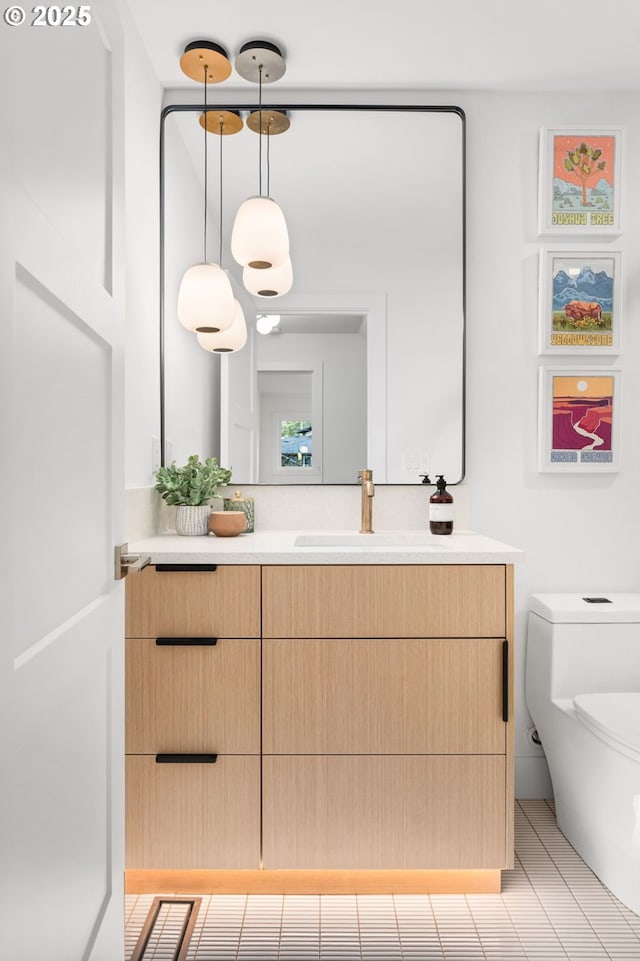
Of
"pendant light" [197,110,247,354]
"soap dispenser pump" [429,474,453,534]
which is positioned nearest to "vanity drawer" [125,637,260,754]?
"soap dispenser pump" [429,474,453,534]

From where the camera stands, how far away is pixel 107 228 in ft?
3.48

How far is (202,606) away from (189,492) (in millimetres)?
457

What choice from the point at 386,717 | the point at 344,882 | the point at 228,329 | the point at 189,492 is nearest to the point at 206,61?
the point at 228,329

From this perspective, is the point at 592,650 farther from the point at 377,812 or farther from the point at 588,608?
the point at 377,812

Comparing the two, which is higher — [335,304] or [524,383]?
[335,304]

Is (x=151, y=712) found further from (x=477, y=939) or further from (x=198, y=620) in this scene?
(x=477, y=939)

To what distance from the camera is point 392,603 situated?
165 cm

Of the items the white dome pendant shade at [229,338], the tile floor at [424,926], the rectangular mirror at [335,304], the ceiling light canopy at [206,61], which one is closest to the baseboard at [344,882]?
the tile floor at [424,926]

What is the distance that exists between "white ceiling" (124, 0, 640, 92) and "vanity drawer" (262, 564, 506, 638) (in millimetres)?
1557

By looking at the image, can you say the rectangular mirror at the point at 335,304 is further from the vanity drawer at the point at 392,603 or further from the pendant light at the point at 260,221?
the vanity drawer at the point at 392,603

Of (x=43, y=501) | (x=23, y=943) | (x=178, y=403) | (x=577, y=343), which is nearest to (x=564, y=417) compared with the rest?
(x=577, y=343)

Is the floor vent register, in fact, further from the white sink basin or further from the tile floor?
the white sink basin

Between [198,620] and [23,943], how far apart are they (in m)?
0.97

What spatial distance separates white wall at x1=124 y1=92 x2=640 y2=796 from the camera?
2186mm
